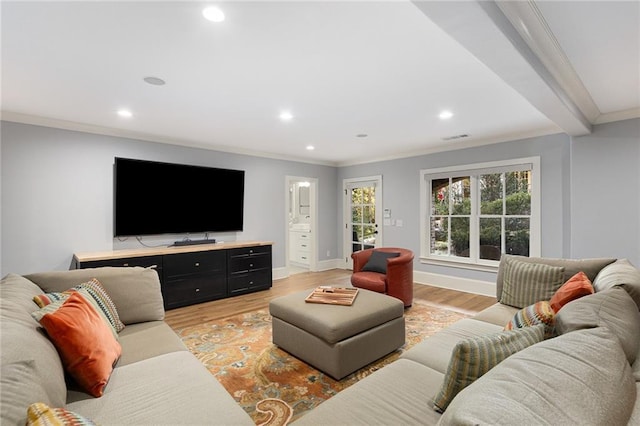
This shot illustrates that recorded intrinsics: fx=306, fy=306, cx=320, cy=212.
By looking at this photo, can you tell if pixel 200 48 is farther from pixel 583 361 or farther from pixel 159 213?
pixel 159 213

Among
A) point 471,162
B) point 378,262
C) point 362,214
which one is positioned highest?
point 471,162

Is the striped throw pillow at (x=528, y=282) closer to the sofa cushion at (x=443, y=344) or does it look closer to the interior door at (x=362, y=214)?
the sofa cushion at (x=443, y=344)

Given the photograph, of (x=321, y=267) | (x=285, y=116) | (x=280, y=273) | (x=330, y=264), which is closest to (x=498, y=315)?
(x=285, y=116)

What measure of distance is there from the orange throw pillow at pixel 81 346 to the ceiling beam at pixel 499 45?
2.16 metres

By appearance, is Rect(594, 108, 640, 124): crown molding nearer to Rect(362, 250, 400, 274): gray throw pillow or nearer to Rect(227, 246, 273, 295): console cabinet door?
Rect(362, 250, 400, 274): gray throw pillow

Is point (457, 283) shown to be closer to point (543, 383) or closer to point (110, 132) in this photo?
point (543, 383)

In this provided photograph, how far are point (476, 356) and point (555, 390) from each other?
1.29ft

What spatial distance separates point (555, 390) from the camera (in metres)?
0.76

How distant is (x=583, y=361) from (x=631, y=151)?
12.7 feet

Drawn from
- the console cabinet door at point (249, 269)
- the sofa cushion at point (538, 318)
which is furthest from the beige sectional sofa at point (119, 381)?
the console cabinet door at point (249, 269)

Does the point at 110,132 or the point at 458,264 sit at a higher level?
the point at 110,132

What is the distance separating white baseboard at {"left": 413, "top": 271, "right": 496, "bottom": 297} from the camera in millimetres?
4711

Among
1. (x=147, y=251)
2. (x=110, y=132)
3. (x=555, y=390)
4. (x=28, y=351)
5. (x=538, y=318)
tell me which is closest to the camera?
(x=555, y=390)

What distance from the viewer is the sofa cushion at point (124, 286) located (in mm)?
2100
